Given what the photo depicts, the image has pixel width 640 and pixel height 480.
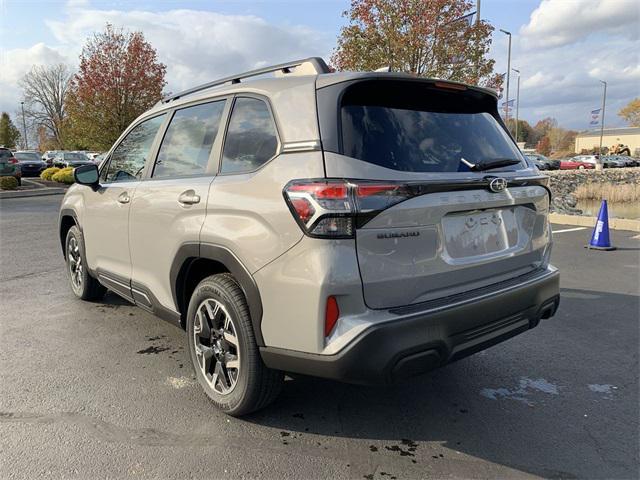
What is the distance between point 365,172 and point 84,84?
26.5 meters

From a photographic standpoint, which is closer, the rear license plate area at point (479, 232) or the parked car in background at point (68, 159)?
the rear license plate area at point (479, 232)

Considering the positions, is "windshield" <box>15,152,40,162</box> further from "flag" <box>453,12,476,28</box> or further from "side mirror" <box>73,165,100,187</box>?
"side mirror" <box>73,165,100,187</box>

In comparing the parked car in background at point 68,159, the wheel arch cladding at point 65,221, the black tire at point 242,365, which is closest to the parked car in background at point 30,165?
the parked car in background at point 68,159

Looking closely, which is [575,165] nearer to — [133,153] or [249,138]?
[133,153]

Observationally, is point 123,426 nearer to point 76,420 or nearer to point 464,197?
point 76,420

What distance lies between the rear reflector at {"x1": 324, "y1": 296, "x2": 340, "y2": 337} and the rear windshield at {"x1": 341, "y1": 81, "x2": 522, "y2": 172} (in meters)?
0.70

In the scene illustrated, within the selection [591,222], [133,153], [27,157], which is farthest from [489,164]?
[27,157]

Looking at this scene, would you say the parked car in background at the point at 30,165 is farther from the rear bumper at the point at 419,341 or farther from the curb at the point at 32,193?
the rear bumper at the point at 419,341

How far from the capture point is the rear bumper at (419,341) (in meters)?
2.31

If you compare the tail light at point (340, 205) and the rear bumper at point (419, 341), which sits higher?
the tail light at point (340, 205)

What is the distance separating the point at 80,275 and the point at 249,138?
335cm

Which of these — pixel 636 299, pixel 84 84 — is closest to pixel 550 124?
pixel 84 84

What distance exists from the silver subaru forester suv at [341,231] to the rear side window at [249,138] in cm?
1

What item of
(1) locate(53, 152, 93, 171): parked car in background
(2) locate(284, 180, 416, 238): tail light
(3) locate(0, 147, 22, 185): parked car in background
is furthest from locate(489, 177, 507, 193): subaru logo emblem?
(1) locate(53, 152, 93, 171): parked car in background
